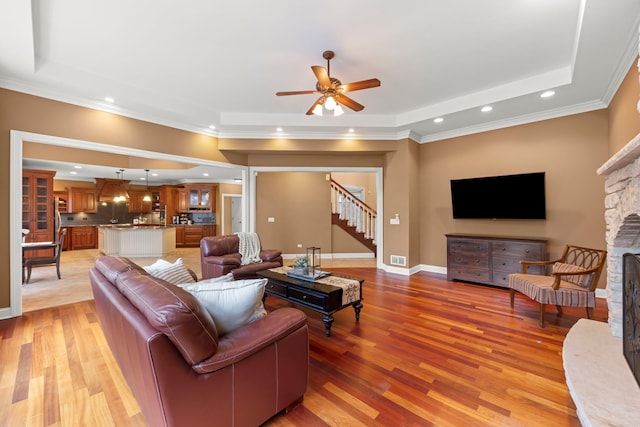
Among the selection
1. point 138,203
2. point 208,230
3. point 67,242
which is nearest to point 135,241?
point 208,230

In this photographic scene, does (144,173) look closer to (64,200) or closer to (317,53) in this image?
(64,200)

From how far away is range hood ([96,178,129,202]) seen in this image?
9391mm

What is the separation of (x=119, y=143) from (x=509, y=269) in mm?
6388

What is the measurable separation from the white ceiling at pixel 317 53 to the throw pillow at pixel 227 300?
232 centimetres

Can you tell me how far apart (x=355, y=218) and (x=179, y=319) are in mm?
6691

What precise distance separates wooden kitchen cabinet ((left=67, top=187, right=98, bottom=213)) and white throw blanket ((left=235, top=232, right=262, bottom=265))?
800 centimetres

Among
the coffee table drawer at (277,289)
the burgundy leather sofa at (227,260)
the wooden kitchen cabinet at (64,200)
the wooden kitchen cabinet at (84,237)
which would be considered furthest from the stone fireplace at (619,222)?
the wooden kitchen cabinet at (64,200)

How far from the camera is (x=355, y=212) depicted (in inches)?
302

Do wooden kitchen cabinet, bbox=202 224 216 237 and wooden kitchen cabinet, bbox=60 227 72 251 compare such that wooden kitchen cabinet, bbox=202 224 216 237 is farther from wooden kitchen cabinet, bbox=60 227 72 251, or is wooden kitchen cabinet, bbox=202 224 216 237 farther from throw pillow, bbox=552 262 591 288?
throw pillow, bbox=552 262 591 288

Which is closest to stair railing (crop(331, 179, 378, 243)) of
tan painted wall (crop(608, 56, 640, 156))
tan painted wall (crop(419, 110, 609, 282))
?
tan painted wall (crop(419, 110, 609, 282))

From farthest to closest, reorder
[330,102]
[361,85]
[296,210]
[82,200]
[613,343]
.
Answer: [82,200] < [296,210] < [330,102] < [361,85] < [613,343]

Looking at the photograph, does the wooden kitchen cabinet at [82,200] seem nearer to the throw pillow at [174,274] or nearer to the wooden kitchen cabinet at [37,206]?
the wooden kitchen cabinet at [37,206]

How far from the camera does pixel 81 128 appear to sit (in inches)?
149

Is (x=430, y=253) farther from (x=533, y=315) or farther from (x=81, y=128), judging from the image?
(x=81, y=128)
